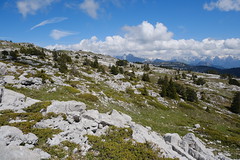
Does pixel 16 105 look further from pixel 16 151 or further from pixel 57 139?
pixel 16 151

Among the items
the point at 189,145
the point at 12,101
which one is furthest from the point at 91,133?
the point at 12,101

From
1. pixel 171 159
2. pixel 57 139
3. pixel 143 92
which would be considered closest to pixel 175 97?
pixel 143 92

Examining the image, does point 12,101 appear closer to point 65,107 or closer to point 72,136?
point 65,107

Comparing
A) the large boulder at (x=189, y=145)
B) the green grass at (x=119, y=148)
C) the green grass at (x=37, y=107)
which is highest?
the green grass at (x=37, y=107)

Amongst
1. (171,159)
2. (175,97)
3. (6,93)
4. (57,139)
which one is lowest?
(175,97)

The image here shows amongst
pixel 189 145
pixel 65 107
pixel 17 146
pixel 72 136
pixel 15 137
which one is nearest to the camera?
pixel 17 146

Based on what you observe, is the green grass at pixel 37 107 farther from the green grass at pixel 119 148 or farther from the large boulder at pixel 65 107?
the green grass at pixel 119 148

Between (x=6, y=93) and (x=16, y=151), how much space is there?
1264 cm

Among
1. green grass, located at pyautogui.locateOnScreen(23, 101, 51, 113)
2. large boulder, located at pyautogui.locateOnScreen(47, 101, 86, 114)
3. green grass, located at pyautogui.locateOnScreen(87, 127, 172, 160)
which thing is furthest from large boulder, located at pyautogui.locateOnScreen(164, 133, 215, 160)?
green grass, located at pyautogui.locateOnScreen(23, 101, 51, 113)

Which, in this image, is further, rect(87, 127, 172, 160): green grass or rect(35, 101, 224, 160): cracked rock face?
rect(35, 101, 224, 160): cracked rock face

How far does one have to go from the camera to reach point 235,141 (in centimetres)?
1852

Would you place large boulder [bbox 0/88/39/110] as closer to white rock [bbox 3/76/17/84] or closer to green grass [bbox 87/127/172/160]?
green grass [bbox 87/127/172/160]

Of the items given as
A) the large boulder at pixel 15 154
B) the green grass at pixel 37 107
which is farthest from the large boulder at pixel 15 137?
the green grass at pixel 37 107

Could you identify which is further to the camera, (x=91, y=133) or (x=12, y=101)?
(x=12, y=101)
